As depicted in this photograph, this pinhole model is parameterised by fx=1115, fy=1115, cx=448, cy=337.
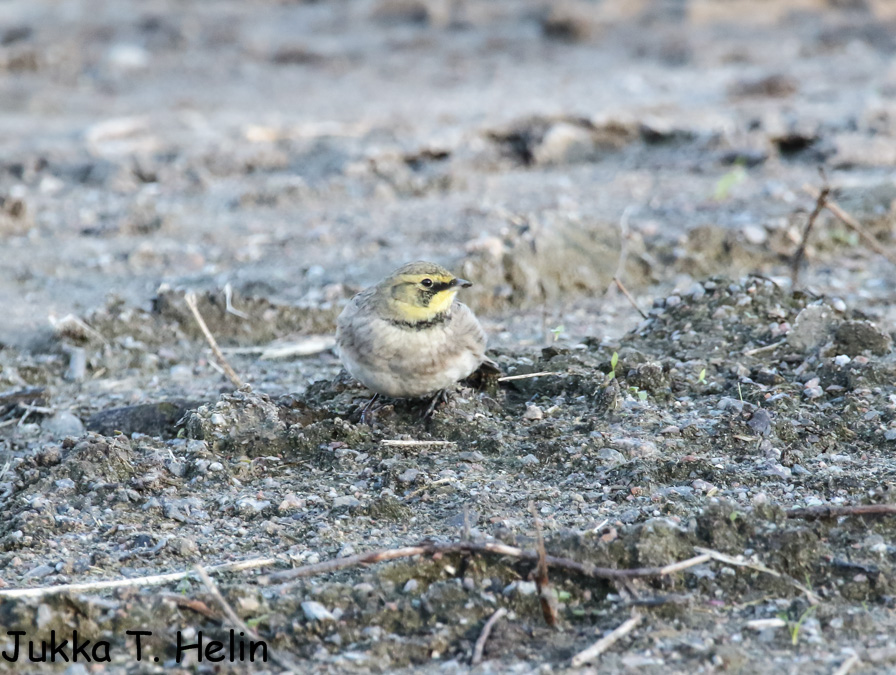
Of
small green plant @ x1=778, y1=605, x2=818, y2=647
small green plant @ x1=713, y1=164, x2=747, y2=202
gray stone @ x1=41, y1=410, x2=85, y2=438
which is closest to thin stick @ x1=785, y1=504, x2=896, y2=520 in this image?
small green plant @ x1=778, y1=605, x2=818, y2=647

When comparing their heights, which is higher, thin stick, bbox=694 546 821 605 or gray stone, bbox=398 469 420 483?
thin stick, bbox=694 546 821 605

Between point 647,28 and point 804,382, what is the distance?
12548 mm

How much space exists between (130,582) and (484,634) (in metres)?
1.11

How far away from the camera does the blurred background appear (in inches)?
268

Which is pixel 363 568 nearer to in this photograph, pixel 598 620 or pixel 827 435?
pixel 598 620

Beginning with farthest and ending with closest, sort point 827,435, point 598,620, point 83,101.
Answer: point 83,101
point 827,435
point 598,620

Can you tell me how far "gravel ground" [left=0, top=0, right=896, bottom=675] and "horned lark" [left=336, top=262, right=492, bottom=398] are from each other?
0.25 meters

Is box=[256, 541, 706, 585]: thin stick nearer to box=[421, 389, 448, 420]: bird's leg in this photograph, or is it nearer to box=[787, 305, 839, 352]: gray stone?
box=[421, 389, 448, 420]: bird's leg

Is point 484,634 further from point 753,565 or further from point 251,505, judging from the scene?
point 251,505

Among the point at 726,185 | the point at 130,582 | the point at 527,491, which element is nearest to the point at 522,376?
the point at 527,491

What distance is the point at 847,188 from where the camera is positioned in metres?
7.95

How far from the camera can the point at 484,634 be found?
3162mm

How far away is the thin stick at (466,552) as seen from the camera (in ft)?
11.0

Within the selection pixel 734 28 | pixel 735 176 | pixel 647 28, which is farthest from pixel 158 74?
pixel 735 176
